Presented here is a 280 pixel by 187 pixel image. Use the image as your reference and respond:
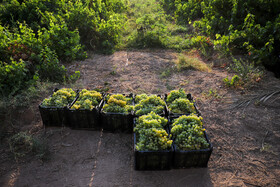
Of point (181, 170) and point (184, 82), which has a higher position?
point (184, 82)

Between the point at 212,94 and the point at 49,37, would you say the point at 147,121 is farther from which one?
the point at 49,37

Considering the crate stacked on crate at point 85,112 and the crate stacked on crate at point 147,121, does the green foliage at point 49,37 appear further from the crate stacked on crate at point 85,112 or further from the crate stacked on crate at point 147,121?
the crate stacked on crate at point 85,112

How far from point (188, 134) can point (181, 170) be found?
1.80ft

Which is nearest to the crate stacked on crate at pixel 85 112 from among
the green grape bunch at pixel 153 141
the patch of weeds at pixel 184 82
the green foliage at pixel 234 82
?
the green grape bunch at pixel 153 141

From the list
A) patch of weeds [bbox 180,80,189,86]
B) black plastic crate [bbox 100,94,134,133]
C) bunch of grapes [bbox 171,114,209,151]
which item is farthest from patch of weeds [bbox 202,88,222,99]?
black plastic crate [bbox 100,94,134,133]

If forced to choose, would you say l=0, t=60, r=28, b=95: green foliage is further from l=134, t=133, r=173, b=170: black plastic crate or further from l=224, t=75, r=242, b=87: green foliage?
l=224, t=75, r=242, b=87: green foliage

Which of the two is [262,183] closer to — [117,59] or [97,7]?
[117,59]

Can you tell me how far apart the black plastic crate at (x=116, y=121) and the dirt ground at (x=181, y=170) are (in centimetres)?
13

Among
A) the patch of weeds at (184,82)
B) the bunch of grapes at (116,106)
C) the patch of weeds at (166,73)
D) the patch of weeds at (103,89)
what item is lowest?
the patch of weeds at (103,89)

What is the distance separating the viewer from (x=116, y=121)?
375 centimetres

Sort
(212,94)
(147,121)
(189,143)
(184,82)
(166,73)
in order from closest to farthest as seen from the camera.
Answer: (189,143) < (147,121) < (212,94) < (184,82) < (166,73)

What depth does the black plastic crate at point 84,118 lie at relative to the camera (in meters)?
3.75

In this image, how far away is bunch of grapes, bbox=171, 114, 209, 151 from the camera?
118 inches

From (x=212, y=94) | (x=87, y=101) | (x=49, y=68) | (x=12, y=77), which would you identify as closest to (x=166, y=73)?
(x=212, y=94)
